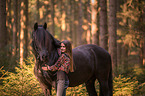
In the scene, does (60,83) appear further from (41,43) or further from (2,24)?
(2,24)

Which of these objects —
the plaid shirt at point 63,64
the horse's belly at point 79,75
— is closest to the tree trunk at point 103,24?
the horse's belly at point 79,75

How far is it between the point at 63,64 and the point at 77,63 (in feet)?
2.44

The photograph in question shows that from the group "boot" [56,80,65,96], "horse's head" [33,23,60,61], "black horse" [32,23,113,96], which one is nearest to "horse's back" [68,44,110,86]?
"black horse" [32,23,113,96]

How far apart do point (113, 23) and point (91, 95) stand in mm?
5451

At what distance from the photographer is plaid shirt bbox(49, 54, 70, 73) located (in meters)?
3.82

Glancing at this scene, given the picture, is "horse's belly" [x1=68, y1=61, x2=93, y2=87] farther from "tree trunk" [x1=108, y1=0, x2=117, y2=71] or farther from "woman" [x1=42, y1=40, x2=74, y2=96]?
"tree trunk" [x1=108, y1=0, x2=117, y2=71]

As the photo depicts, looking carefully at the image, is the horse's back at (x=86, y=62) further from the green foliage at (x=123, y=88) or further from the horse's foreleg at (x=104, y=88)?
the green foliage at (x=123, y=88)

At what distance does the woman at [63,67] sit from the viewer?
3.74 metres

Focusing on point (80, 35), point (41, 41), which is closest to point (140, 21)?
point (41, 41)

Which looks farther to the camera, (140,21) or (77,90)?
(140,21)

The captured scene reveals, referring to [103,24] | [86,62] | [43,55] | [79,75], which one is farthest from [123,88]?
[43,55]

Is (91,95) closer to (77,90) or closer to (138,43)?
(77,90)

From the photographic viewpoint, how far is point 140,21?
12016 mm

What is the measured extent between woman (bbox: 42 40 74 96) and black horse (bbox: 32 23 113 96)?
0.32 ft
